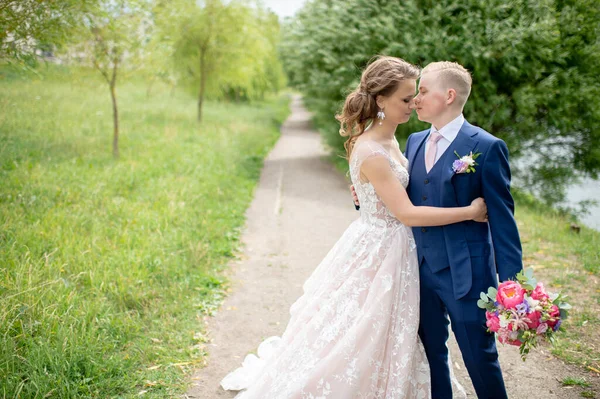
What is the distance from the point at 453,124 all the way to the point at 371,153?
1.89 ft

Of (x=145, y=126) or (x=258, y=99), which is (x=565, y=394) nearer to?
(x=145, y=126)

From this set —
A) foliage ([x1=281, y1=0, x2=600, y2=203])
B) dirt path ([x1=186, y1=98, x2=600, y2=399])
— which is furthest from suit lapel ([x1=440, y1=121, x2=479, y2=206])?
foliage ([x1=281, y1=0, x2=600, y2=203])

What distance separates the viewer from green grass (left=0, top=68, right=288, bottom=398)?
12.6 feet

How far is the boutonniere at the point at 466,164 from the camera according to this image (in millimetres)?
2838

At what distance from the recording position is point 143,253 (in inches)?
238

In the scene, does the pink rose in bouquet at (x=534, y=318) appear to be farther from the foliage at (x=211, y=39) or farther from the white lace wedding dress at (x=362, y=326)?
the foliage at (x=211, y=39)

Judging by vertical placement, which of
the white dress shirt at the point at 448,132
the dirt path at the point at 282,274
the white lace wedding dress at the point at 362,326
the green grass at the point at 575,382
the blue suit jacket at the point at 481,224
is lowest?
the dirt path at the point at 282,274

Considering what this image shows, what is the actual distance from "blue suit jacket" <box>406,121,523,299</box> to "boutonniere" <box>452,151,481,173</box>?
0.14ft

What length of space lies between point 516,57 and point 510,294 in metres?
9.47

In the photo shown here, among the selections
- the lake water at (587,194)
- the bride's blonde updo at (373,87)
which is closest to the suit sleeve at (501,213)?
the bride's blonde updo at (373,87)

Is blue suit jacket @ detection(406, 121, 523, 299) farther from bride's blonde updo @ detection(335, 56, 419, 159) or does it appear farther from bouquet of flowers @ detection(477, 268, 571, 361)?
bride's blonde updo @ detection(335, 56, 419, 159)

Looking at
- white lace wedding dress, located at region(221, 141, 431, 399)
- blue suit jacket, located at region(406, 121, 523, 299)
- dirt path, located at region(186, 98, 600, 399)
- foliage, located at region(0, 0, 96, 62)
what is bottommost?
dirt path, located at region(186, 98, 600, 399)

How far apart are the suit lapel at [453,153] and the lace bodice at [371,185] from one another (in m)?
0.38

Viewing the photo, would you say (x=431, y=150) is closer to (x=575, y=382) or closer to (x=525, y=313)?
(x=525, y=313)
